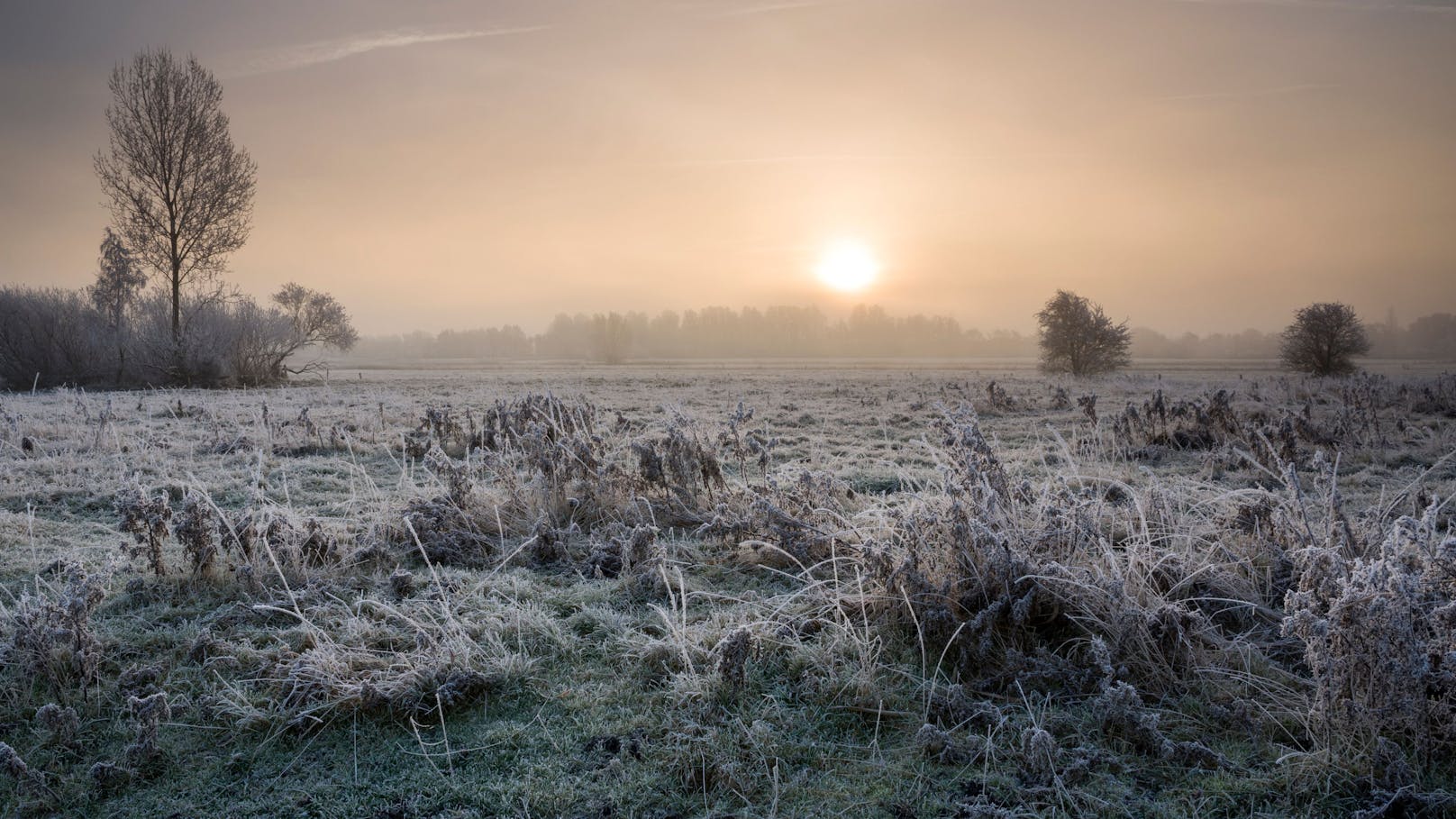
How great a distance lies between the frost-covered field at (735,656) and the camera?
267cm

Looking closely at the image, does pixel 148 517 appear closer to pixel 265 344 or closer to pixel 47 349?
pixel 265 344

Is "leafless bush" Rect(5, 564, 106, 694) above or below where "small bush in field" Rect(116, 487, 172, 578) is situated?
below

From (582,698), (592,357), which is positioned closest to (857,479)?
(582,698)

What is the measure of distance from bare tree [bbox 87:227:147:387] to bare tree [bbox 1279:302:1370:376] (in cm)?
4841

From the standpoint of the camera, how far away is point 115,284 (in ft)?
103

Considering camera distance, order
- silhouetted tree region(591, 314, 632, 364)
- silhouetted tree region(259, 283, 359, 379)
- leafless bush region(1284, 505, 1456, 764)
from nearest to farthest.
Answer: leafless bush region(1284, 505, 1456, 764) < silhouetted tree region(259, 283, 359, 379) < silhouetted tree region(591, 314, 632, 364)

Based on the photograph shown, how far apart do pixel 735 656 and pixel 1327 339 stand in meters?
39.6

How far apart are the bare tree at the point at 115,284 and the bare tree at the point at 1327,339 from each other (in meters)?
48.4

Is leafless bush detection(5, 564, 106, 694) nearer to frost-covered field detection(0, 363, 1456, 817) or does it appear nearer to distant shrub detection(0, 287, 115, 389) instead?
frost-covered field detection(0, 363, 1456, 817)

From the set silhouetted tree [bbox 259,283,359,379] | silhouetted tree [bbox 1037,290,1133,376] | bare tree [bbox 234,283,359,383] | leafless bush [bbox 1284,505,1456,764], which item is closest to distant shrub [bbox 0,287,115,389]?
bare tree [bbox 234,283,359,383]

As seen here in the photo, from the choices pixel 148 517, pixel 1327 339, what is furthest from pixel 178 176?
pixel 1327 339

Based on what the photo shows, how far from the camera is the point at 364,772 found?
2.85 metres

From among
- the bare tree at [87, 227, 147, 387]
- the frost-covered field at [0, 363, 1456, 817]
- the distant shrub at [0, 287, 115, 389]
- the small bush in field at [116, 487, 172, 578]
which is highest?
the bare tree at [87, 227, 147, 387]

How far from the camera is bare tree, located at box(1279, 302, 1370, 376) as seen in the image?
104 ft
